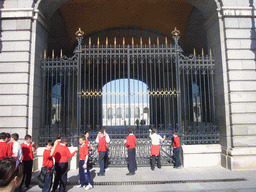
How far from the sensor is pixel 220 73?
310 inches

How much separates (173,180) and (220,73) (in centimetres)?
449

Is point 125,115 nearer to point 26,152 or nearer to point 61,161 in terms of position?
point 26,152

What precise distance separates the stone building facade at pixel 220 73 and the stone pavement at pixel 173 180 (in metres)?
0.85

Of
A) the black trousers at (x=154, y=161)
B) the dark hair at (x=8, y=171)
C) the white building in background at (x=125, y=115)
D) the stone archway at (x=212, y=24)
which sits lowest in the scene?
the black trousers at (x=154, y=161)

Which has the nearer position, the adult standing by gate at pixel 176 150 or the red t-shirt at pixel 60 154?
the red t-shirt at pixel 60 154

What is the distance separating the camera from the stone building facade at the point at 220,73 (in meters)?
7.18

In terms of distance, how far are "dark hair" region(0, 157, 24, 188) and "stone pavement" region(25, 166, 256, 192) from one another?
4153mm

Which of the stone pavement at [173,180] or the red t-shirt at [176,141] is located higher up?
the red t-shirt at [176,141]

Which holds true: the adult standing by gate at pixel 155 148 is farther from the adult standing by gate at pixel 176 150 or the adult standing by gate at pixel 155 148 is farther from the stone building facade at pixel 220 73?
the stone building facade at pixel 220 73

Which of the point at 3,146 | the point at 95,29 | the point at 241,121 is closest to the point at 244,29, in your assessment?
the point at 241,121

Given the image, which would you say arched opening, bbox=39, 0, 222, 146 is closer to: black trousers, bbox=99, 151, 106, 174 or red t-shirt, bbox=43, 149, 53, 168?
black trousers, bbox=99, 151, 106, 174

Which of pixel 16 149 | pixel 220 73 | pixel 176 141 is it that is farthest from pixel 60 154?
pixel 220 73

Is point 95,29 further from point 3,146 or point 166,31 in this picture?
point 3,146

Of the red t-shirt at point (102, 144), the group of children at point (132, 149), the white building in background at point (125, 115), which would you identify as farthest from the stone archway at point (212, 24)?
the red t-shirt at point (102, 144)
